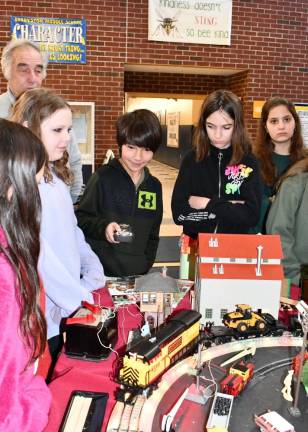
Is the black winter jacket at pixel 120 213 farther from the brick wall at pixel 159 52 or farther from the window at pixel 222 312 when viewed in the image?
the brick wall at pixel 159 52

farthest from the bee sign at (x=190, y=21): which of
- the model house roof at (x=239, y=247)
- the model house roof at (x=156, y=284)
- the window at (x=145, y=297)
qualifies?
the window at (x=145, y=297)

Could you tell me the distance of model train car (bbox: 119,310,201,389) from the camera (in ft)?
4.32

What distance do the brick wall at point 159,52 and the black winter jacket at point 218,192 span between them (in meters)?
4.65

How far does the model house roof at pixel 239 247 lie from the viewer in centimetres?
186

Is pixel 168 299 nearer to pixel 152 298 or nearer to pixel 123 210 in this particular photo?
pixel 152 298

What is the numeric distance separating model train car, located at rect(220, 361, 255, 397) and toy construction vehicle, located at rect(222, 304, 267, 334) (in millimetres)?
227

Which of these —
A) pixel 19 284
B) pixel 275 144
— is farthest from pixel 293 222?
pixel 19 284

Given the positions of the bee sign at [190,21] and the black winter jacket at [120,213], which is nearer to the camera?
the black winter jacket at [120,213]

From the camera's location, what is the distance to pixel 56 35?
6.53 meters

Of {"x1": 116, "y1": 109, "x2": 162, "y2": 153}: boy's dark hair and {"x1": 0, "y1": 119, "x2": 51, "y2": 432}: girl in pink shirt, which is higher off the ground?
{"x1": 116, "y1": 109, "x2": 162, "y2": 153}: boy's dark hair

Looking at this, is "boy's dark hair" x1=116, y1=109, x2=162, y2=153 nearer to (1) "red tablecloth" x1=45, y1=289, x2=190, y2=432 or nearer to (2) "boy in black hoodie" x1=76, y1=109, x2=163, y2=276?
(2) "boy in black hoodie" x1=76, y1=109, x2=163, y2=276

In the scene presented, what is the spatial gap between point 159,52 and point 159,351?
253 inches

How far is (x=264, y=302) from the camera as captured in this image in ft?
6.09

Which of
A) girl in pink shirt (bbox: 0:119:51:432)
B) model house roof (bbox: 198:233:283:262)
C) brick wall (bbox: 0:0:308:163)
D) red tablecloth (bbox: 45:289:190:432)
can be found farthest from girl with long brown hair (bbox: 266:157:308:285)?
brick wall (bbox: 0:0:308:163)
